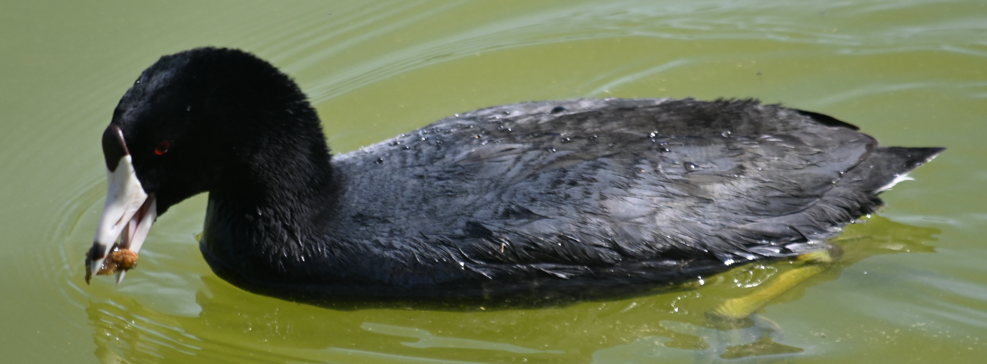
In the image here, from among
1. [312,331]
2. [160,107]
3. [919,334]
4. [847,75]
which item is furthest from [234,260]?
[847,75]

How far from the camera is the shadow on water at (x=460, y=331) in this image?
146 inches

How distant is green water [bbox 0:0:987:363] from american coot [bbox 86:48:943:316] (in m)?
0.19

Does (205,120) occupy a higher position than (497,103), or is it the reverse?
(205,120)

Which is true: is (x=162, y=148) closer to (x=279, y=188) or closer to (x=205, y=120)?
(x=205, y=120)

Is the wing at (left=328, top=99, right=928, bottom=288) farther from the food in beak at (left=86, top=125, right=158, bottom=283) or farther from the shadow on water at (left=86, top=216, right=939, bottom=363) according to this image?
the food in beak at (left=86, top=125, right=158, bottom=283)

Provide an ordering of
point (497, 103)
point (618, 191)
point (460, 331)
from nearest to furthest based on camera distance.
Result: point (618, 191) → point (460, 331) → point (497, 103)

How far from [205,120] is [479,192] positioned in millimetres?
1091

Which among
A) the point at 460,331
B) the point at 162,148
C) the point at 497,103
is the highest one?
the point at 162,148

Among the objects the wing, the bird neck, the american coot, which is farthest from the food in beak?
the wing

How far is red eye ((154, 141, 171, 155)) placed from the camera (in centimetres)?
362

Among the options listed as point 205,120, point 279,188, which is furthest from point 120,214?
point 279,188

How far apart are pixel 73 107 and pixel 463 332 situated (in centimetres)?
312

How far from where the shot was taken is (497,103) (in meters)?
5.57

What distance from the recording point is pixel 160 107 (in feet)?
11.7
